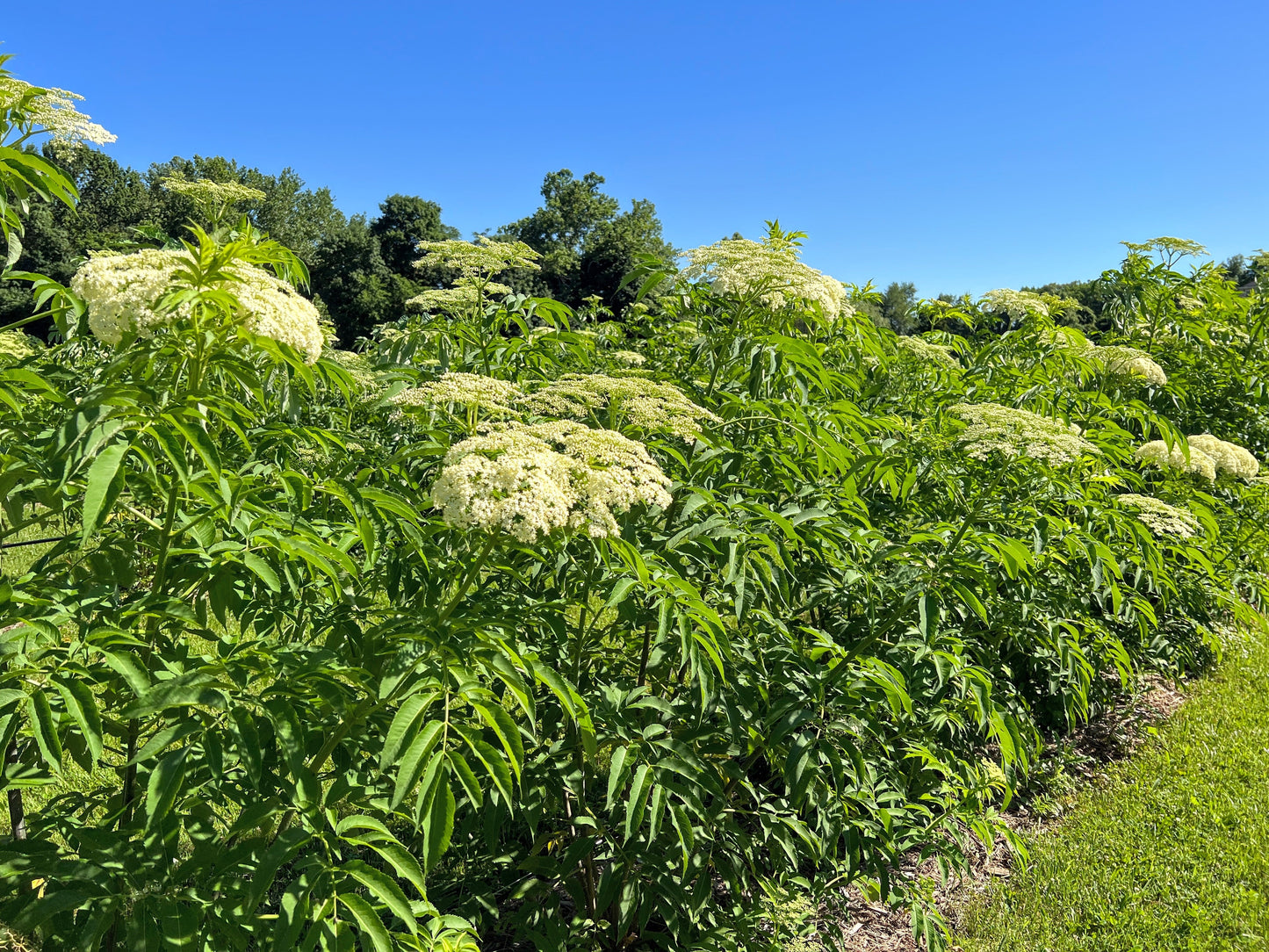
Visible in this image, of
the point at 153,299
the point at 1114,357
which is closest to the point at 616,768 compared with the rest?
the point at 153,299

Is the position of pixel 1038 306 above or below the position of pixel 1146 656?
above

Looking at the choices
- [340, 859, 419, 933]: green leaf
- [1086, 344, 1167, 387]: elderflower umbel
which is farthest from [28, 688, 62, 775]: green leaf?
[1086, 344, 1167, 387]: elderflower umbel

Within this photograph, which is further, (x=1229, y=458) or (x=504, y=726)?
(x=1229, y=458)

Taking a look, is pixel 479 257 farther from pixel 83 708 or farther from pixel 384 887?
pixel 384 887

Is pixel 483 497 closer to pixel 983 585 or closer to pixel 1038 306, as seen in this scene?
pixel 983 585

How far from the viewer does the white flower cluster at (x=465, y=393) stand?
2.24m

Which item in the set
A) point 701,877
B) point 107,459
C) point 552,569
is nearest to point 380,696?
point 107,459

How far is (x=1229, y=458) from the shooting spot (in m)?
4.98

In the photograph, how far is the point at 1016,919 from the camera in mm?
3824

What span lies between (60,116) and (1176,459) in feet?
18.1

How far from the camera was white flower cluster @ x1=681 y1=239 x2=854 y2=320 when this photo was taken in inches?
128

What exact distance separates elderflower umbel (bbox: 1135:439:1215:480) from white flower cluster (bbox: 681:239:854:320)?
249cm

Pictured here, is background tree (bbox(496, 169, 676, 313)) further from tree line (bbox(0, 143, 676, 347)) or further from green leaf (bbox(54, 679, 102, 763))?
green leaf (bbox(54, 679, 102, 763))

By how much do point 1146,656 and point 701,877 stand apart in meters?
3.93
